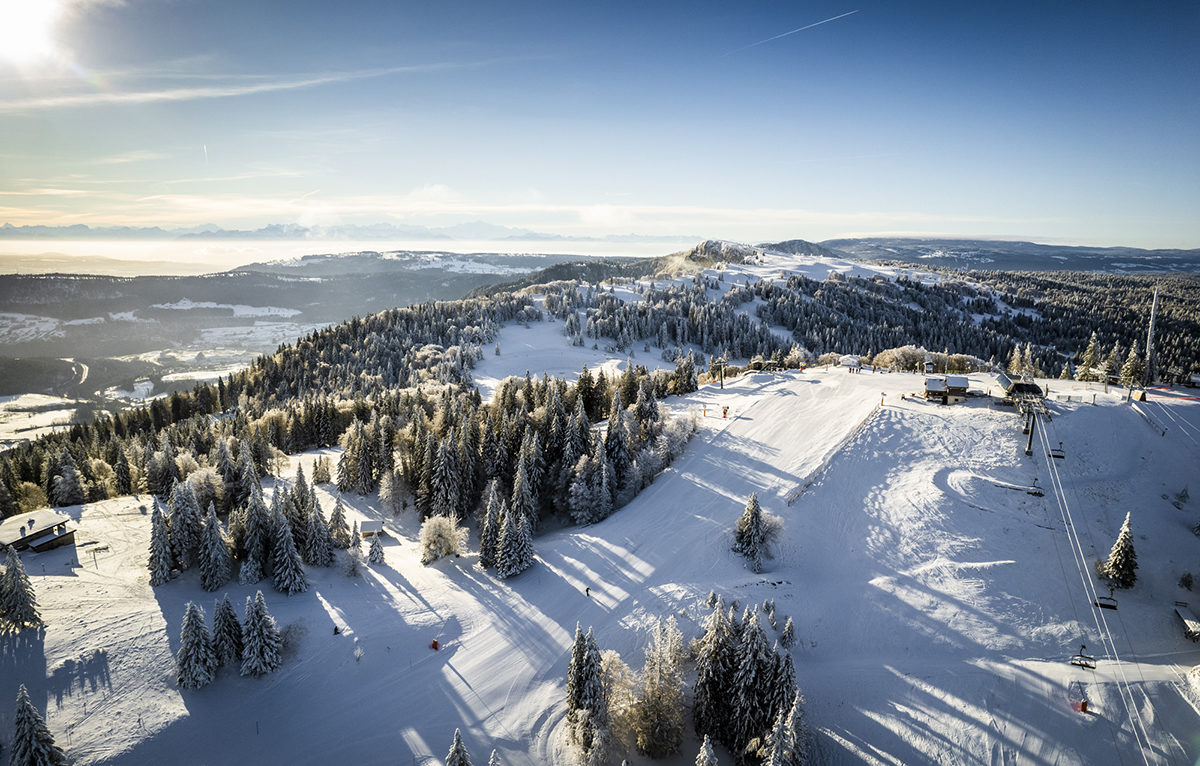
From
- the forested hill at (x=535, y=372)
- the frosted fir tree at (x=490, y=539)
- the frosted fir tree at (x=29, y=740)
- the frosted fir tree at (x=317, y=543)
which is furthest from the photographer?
the forested hill at (x=535, y=372)

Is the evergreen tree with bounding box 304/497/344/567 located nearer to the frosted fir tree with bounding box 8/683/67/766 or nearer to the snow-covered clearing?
the snow-covered clearing

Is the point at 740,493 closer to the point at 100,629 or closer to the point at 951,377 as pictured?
Result: the point at 951,377

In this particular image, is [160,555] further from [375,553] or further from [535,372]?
[535,372]

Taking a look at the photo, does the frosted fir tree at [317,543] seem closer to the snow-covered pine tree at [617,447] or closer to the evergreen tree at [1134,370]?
the snow-covered pine tree at [617,447]

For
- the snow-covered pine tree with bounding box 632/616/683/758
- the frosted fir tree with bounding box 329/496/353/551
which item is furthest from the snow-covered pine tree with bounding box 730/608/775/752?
the frosted fir tree with bounding box 329/496/353/551

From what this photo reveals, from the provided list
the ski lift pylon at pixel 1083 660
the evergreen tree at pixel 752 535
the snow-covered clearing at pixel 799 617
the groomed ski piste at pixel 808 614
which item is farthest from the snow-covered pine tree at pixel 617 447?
the ski lift pylon at pixel 1083 660

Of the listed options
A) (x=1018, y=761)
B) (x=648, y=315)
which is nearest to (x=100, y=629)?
(x=1018, y=761)
